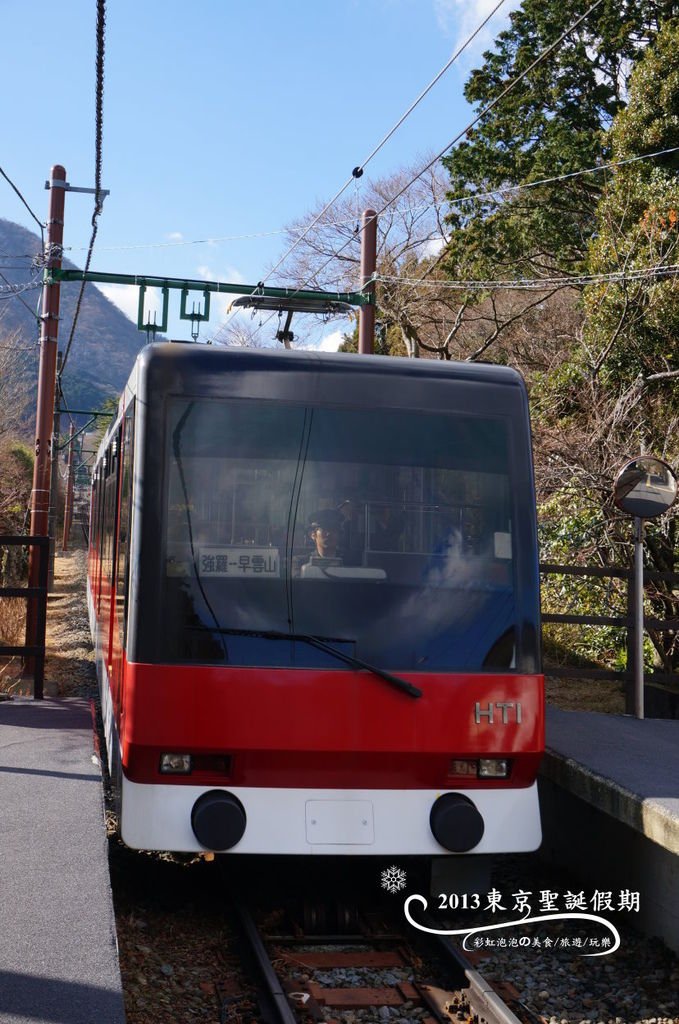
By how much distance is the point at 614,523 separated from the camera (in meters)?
13.2

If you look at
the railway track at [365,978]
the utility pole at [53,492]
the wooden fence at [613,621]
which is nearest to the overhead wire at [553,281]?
the utility pole at [53,492]

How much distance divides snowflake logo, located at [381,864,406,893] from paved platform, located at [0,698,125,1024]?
1733mm

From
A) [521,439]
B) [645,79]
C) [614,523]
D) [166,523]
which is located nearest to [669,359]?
[614,523]

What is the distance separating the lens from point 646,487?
8.96m

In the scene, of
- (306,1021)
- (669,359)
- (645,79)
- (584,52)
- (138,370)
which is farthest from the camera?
(584,52)

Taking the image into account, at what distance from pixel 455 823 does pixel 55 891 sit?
6.42 ft

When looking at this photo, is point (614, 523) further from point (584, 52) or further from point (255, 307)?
point (584, 52)

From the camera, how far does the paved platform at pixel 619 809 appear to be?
608 cm

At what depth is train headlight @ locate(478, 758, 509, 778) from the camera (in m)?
5.78

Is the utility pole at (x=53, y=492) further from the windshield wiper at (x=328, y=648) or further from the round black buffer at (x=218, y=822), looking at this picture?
the round black buffer at (x=218, y=822)

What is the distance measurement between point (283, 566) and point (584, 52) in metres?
21.8

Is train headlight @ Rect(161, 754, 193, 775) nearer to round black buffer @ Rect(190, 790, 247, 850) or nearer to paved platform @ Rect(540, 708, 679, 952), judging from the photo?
round black buffer @ Rect(190, 790, 247, 850)

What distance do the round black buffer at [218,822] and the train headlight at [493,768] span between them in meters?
1.24

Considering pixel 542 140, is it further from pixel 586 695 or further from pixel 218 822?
pixel 218 822
